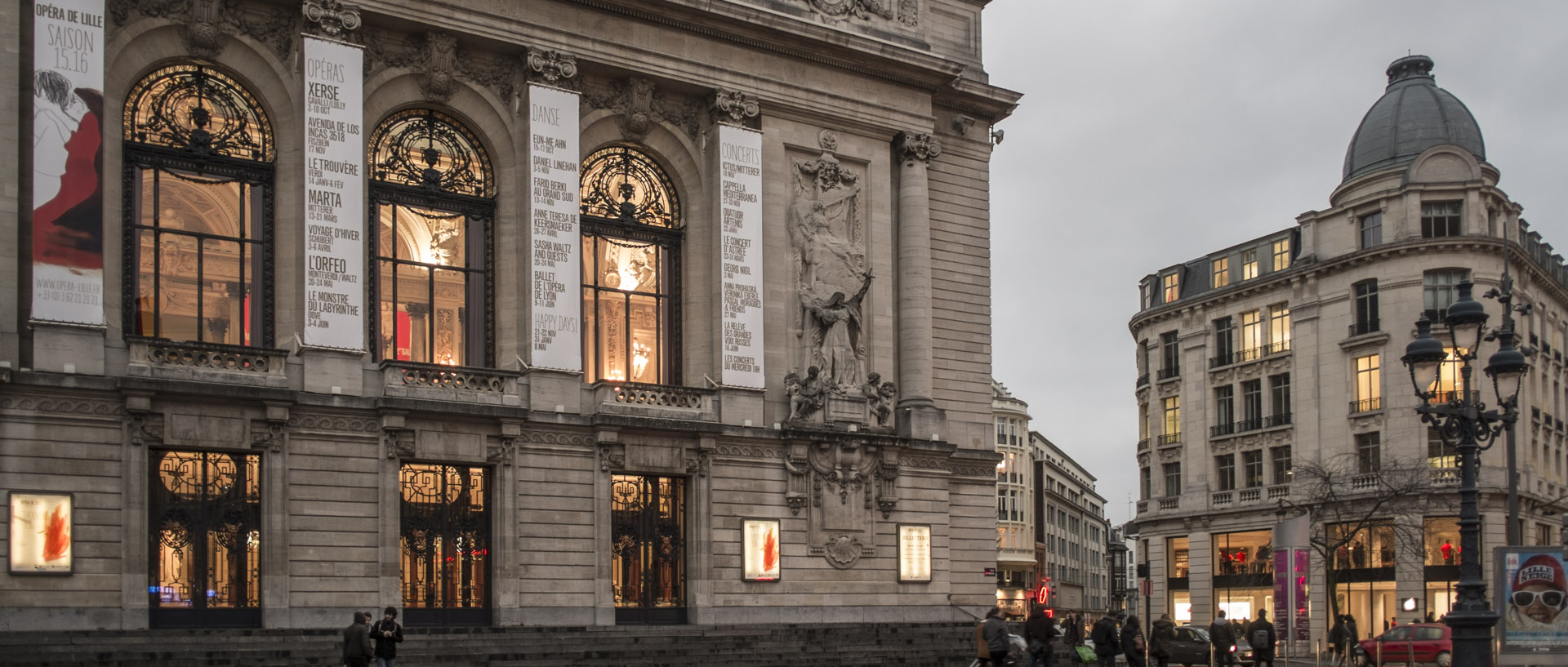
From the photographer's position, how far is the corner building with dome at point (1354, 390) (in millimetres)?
60031

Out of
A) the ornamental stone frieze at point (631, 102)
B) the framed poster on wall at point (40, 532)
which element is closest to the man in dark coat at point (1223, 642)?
the ornamental stone frieze at point (631, 102)

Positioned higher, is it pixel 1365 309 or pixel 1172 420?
pixel 1365 309

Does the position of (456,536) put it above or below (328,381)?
below

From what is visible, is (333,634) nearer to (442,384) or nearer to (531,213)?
(442,384)

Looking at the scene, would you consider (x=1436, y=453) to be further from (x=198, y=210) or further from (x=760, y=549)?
(x=198, y=210)

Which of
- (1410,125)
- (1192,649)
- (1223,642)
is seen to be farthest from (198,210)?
(1410,125)

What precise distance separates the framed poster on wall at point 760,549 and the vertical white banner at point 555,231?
6.00 m

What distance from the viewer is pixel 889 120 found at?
41375mm

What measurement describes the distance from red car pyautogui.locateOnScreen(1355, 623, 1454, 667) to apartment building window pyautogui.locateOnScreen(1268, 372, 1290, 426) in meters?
24.9

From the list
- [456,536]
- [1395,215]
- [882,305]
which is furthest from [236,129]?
[1395,215]

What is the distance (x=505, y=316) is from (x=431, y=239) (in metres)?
2.48

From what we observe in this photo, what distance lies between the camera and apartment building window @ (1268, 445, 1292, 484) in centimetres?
6644

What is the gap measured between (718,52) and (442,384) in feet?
37.8

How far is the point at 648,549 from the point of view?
120ft
